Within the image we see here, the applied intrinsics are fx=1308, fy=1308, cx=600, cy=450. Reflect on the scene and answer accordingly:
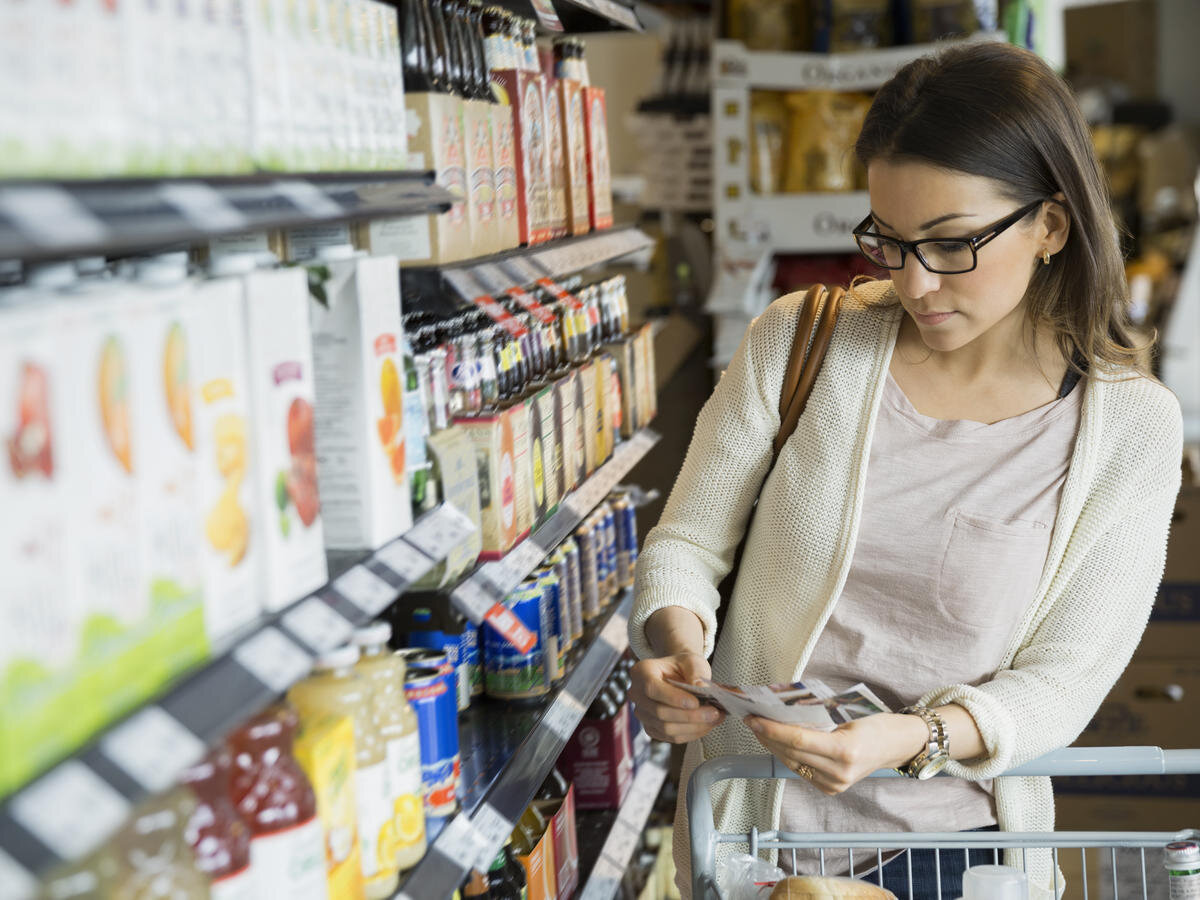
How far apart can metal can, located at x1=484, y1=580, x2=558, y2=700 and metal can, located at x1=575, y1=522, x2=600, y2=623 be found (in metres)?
0.53

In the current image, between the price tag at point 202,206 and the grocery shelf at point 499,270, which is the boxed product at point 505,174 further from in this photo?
the price tag at point 202,206

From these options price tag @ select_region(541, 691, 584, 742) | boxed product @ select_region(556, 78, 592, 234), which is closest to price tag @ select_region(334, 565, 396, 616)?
price tag @ select_region(541, 691, 584, 742)

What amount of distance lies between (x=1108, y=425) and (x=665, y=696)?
768 mm

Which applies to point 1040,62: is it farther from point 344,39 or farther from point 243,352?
point 243,352

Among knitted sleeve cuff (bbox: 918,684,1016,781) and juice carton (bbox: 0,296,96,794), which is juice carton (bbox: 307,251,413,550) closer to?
juice carton (bbox: 0,296,96,794)

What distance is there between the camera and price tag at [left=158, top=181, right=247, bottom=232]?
107 cm

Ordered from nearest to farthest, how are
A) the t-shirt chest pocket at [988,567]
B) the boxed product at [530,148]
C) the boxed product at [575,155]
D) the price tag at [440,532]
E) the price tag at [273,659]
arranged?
the price tag at [273,659] → the price tag at [440,532] → the t-shirt chest pocket at [988,567] → the boxed product at [530,148] → the boxed product at [575,155]

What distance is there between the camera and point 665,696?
1839mm

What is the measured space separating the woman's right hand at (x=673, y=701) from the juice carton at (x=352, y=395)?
46cm

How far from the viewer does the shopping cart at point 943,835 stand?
1.79m

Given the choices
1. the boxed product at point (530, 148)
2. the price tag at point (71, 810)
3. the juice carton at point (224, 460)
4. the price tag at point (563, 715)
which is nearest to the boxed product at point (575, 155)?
the boxed product at point (530, 148)

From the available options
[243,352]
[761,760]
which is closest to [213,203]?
[243,352]

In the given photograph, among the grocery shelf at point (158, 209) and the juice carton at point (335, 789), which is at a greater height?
the grocery shelf at point (158, 209)

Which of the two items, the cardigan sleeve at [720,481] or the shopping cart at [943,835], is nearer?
the shopping cart at [943,835]
